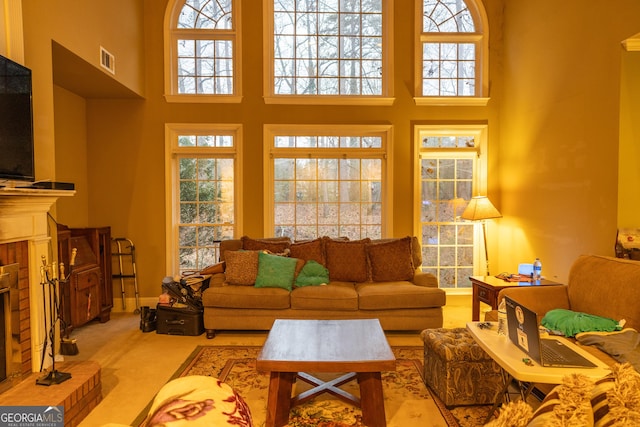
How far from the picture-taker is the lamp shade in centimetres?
460

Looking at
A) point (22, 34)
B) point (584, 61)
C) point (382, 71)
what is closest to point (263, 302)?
point (22, 34)

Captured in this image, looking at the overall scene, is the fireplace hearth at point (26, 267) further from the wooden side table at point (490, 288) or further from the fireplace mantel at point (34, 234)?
the wooden side table at point (490, 288)

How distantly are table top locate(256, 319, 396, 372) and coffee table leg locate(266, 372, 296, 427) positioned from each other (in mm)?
144

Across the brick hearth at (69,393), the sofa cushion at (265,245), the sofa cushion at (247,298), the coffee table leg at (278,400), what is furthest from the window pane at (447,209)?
the brick hearth at (69,393)

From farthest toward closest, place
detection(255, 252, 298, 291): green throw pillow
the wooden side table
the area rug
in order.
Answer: detection(255, 252, 298, 291): green throw pillow
the wooden side table
the area rug

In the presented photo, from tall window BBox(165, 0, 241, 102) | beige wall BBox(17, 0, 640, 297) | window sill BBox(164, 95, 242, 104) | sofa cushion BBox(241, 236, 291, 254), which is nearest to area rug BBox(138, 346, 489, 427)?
sofa cushion BBox(241, 236, 291, 254)

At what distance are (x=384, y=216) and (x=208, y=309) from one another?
2549mm

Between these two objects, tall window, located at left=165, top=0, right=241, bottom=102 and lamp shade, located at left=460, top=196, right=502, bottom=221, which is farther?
tall window, located at left=165, top=0, right=241, bottom=102

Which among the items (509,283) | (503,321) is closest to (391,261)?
(509,283)

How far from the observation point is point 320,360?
230 cm

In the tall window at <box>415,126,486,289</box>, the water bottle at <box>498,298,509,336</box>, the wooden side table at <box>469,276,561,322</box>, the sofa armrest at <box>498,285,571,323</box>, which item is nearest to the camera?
the water bottle at <box>498,298,509,336</box>

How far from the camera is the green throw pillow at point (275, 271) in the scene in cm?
408

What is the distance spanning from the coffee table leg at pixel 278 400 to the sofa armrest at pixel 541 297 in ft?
6.16

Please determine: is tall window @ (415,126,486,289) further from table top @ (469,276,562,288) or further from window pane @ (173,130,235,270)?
window pane @ (173,130,235,270)
